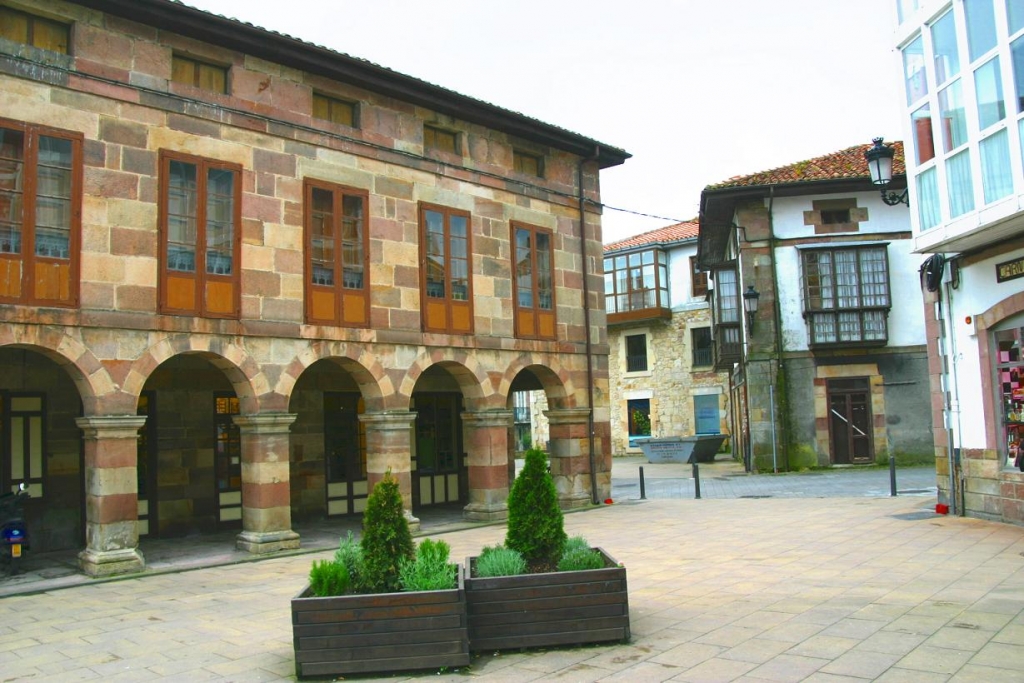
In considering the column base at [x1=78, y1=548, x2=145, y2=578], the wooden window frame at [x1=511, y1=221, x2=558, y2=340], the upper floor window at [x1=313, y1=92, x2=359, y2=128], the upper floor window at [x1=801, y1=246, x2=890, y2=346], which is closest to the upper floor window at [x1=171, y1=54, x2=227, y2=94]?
the upper floor window at [x1=313, y1=92, x2=359, y2=128]

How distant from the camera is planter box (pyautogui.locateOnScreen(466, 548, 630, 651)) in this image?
20.2 ft

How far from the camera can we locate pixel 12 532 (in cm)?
1020

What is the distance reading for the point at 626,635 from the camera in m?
6.34


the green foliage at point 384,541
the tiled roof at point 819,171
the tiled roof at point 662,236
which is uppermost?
the tiled roof at point 662,236

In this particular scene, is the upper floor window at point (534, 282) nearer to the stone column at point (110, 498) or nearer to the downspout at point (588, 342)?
the downspout at point (588, 342)

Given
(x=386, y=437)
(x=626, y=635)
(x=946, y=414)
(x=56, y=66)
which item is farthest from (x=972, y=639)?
(x=56, y=66)

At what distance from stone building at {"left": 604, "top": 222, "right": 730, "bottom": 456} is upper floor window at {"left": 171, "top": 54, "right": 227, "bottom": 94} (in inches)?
1008

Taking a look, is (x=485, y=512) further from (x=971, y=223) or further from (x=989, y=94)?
(x=989, y=94)

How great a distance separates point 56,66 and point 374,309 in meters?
5.33

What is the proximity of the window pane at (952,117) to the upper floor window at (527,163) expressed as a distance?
714cm

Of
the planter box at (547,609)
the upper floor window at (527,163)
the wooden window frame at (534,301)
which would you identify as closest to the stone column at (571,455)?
the wooden window frame at (534,301)

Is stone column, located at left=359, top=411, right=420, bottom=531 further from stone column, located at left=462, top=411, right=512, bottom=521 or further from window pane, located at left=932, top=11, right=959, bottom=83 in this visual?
window pane, located at left=932, top=11, right=959, bottom=83

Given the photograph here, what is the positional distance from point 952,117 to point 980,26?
47.7 inches

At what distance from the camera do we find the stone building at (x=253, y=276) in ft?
33.8
